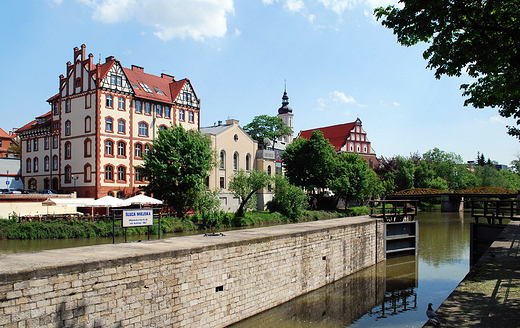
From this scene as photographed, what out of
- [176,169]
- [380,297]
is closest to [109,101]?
[176,169]

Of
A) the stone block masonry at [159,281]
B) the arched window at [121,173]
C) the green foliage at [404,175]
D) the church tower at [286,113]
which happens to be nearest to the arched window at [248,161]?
the arched window at [121,173]

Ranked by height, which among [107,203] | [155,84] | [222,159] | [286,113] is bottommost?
[107,203]

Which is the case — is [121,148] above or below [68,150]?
above

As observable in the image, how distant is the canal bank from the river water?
414 centimetres

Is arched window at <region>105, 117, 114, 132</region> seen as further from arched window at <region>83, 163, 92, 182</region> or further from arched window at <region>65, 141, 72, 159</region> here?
arched window at <region>65, 141, 72, 159</region>

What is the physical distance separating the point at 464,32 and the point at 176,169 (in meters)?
28.7

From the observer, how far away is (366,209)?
5750cm

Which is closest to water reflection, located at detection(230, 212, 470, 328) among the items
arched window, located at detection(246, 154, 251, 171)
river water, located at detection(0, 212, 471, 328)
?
river water, located at detection(0, 212, 471, 328)

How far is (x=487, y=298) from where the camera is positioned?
8.20 metres

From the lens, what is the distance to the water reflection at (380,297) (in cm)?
1355

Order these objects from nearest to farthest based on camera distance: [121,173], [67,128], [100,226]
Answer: [100,226]
[121,173]
[67,128]

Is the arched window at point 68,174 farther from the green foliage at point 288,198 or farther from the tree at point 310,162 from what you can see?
the tree at point 310,162

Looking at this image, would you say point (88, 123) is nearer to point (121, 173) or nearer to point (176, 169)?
point (121, 173)

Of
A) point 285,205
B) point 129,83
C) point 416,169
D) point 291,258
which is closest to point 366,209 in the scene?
point 285,205
